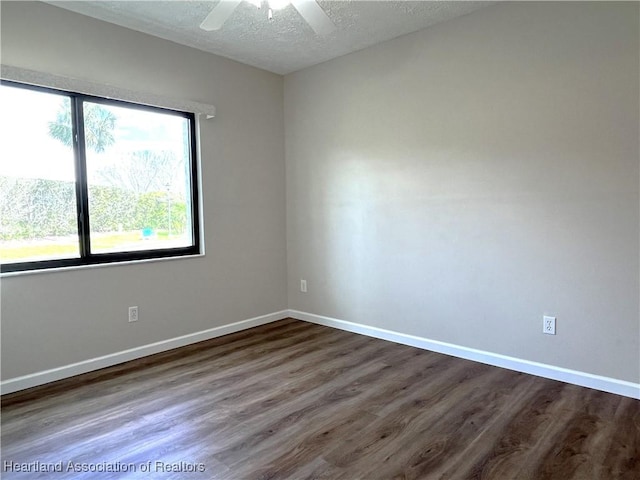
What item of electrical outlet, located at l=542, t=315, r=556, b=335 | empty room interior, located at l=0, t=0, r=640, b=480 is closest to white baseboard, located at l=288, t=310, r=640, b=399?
empty room interior, located at l=0, t=0, r=640, b=480

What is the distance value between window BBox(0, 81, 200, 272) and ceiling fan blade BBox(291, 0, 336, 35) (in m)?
1.75

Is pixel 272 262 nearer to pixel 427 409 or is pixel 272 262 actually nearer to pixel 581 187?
pixel 427 409

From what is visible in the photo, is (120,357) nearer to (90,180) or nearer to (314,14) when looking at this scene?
(90,180)

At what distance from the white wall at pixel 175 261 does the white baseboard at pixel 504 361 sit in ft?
3.40

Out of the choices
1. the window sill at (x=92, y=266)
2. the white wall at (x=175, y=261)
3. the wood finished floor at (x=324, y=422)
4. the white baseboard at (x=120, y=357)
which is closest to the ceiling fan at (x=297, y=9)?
the white wall at (x=175, y=261)

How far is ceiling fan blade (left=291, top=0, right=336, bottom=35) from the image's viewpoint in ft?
6.51

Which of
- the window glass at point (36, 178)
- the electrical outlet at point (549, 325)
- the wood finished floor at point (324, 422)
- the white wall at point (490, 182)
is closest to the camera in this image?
the wood finished floor at point (324, 422)

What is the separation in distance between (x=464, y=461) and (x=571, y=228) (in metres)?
1.62

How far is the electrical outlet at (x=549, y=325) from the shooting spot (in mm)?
2711

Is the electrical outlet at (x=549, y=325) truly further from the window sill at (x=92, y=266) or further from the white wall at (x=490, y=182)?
the window sill at (x=92, y=266)

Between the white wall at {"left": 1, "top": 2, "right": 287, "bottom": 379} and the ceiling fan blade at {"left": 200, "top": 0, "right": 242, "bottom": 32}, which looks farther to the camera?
the white wall at {"left": 1, "top": 2, "right": 287, "bottom": 379}

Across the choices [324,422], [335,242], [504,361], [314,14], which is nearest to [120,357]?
[324,422]

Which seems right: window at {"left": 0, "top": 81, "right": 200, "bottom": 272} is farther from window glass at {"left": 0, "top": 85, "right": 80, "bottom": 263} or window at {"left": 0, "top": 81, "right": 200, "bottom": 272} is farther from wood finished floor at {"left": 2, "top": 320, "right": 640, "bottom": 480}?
wood finished floor at {"left": 2, "top": 320, "right": 640, "bottom": 480}

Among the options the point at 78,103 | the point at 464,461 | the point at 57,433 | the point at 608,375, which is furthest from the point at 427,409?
the point at 78,103
